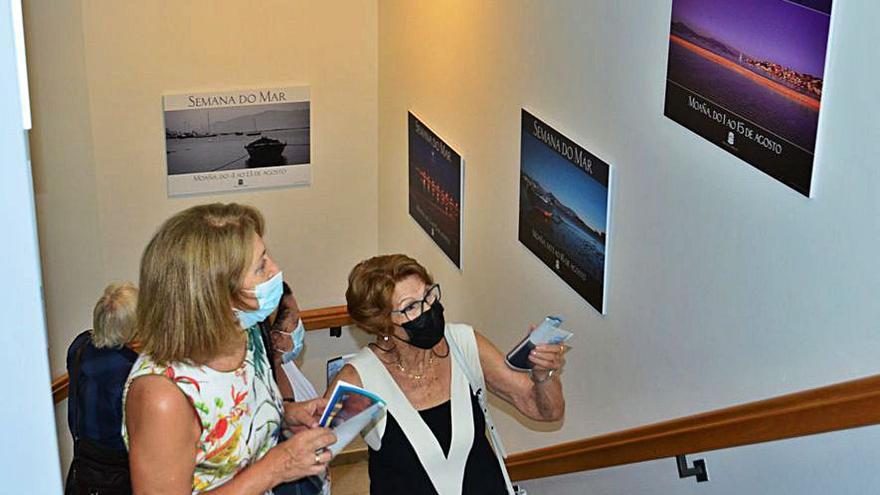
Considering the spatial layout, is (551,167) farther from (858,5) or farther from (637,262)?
(858,5)

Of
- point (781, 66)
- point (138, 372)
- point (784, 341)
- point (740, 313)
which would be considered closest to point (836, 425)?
Result: point (784, 341)

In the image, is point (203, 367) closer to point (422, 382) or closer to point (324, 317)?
point (422, 382)

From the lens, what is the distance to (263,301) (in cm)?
328

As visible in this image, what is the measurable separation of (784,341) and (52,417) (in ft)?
9.75

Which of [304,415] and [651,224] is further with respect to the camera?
[651,224]

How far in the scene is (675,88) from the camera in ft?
13.7

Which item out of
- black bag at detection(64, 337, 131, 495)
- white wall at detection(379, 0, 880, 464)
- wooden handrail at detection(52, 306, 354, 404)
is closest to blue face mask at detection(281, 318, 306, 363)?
white wall at detection(379, 0, 880, 464)

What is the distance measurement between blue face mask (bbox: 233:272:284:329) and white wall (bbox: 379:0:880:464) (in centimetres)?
156

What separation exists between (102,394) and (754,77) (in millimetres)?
2462

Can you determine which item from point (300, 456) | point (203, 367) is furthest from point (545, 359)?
point (203, 367)

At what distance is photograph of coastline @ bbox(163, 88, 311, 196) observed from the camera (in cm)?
765

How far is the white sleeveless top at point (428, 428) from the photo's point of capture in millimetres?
3879

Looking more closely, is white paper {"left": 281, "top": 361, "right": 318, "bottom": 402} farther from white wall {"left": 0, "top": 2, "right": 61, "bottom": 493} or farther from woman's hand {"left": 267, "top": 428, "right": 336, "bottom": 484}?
white wall {"left": 0, "top": 2, "right": 61, "bottom": 493}

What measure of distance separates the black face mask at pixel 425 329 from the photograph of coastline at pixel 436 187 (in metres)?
2.72
